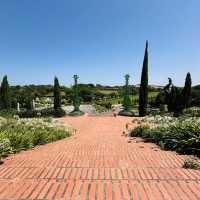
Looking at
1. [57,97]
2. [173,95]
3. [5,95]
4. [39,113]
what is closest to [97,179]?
[39,113]

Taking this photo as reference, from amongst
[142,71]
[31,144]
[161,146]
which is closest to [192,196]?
[161,146]

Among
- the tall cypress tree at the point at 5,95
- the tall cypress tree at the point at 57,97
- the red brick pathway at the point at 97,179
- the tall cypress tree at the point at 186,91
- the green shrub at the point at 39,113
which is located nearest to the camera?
the red brick pathway at the point at 97,179

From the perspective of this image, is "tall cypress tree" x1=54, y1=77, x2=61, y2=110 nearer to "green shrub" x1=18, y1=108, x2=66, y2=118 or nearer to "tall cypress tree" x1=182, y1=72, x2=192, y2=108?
"green shrub" x1=18, y1=108, x2=66, y2=118

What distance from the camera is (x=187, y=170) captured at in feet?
17.6

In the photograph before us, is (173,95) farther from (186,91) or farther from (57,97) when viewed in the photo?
(57,97)

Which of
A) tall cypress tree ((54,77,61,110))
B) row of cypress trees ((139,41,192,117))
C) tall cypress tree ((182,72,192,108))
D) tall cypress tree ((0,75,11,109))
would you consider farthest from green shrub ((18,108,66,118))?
tall cypress tree ((182,72,192,108))

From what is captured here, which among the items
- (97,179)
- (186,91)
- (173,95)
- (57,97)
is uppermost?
(186,91)

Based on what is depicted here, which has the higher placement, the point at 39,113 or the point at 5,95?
the point at 5,95

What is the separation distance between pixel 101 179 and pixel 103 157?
2.36 meters

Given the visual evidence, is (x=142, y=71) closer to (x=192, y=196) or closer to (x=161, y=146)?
(x=161, y=146)

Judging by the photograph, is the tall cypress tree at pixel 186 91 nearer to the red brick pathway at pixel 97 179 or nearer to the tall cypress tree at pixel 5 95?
the tall cypress tree at pixel 5 95

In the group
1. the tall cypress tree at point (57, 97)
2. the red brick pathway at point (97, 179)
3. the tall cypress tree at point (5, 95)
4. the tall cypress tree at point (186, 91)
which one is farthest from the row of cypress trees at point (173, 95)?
the red brick pathway at point (97, 179)

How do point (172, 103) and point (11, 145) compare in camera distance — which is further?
point (172, 103)

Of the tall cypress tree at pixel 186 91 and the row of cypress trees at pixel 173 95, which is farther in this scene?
the tall cypress tree at pixel 186 91
